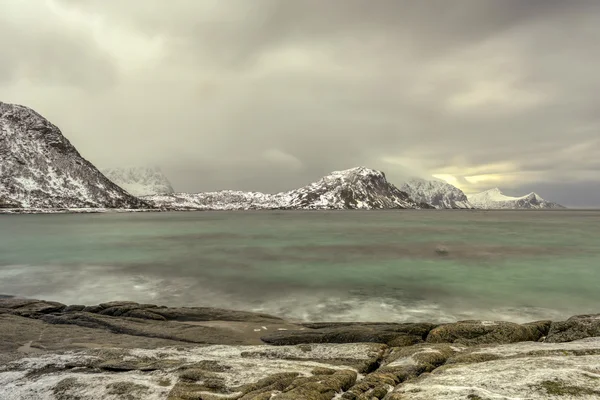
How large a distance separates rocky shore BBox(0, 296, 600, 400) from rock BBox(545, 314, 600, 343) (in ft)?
0.10

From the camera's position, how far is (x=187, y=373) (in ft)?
26.0

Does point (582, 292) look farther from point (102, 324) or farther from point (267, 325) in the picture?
point (102, 324)

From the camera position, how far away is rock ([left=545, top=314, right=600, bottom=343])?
36.9ft

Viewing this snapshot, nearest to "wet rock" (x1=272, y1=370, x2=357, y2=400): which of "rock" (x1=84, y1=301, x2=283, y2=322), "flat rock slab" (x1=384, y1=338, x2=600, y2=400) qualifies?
"flat rock slab" (x1=384, y1=338, x2=600, y2=400)

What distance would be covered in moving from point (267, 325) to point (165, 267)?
23485mm

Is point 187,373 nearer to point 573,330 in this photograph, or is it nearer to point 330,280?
point 573,330

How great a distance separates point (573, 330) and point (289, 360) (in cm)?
1002

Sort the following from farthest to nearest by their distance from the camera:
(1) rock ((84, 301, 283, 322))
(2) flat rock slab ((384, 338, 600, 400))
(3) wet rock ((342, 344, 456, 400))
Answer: (1) rock ((84, 301, 283, 322)), (3) wet rock ((342, 344, 456, 400)), (2) flat rock slab ((384, 338, 600, 400))

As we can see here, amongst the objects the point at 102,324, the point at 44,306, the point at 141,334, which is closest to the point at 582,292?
the point at 141,334

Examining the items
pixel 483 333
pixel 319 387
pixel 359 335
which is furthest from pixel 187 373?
pixel 483 333

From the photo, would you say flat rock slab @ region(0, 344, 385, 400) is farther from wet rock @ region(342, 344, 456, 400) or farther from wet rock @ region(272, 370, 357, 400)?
wet rock @ region(342, 344, 456, 400)

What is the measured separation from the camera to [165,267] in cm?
3494

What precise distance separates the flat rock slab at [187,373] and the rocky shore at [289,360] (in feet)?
0.09

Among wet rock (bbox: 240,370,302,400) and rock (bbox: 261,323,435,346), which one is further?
rock (bbox: 261,323,435,346)
